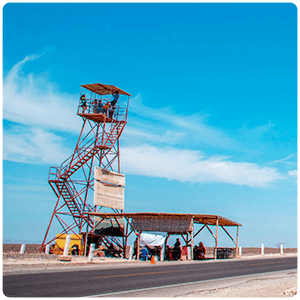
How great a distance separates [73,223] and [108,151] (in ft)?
22.7

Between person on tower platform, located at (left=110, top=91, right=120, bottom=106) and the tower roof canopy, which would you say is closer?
the tower roof canopy

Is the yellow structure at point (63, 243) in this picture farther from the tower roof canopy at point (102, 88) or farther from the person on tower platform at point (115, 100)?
the tower roof canopy at point (102, 88)

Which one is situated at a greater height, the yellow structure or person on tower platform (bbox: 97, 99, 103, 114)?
person on tower platform (bbox: 97, 99, 103, 114)

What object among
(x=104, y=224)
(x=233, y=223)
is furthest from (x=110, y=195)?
(x=233, y=223)

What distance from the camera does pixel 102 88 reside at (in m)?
35.4

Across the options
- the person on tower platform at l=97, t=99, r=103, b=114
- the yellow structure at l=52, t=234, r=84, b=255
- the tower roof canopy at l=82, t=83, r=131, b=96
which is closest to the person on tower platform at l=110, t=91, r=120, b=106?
the tower roof canopy at l=82, t=83, r=131, b=96

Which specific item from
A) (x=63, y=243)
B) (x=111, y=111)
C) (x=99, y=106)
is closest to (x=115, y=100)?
(x=111, y=111)

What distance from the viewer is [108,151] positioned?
3528 cm

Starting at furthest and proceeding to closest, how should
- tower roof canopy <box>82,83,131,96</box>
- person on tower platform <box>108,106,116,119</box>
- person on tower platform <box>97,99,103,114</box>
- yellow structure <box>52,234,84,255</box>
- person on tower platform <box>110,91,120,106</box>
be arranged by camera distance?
person on tower platform <box>110,91,120,106</box> → person on tower platform <box>108,106,116,119</box> → person on tower platform <box>97,99,103,114</box> → tower roof canopy <box>82,83,131,96</box> → yellow structure <box>52,234,84,255</box>

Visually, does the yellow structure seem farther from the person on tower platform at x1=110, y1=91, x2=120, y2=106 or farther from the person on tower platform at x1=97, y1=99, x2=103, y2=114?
the person on tower platform at x1=110, y1=91, x2=120, y2=106

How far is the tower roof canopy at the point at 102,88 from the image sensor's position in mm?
34872

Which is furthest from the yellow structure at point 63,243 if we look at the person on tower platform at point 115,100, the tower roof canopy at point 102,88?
the tower roof canopy at point 102,88

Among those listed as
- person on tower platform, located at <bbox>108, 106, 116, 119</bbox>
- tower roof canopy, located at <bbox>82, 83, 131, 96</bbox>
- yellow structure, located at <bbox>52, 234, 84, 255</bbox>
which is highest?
tower roof canopy, located at <bbox>82, 83, 131, 96</bbox>

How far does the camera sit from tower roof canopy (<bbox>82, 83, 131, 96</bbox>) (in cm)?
3487
